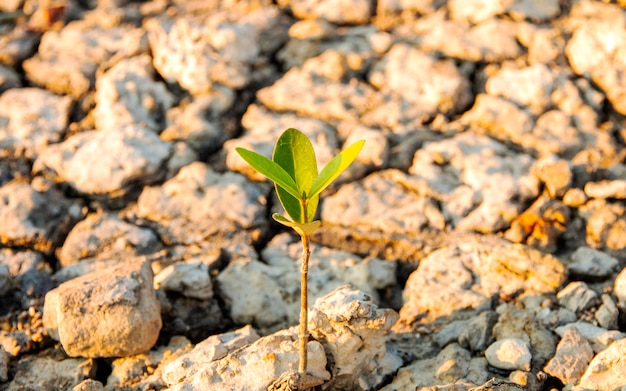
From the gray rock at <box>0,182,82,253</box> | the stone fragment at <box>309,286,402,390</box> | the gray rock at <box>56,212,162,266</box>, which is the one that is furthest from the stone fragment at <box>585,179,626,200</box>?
the gray rock at <box>0,182,82,253</box>

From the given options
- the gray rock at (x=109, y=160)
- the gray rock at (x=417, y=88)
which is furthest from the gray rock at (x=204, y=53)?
the gray rock at (x=417, y=88)

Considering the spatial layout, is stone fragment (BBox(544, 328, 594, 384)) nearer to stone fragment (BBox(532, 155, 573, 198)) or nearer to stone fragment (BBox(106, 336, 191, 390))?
stone fragment (BBox(532, 155, 573, 198))

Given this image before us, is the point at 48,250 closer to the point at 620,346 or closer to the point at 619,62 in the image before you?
the point at 620,346

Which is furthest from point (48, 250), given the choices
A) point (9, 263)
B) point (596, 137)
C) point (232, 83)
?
point (596, 137)

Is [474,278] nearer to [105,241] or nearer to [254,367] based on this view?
[254,367]

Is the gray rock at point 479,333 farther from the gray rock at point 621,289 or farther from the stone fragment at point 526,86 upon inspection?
the stone fragment at point 526,86

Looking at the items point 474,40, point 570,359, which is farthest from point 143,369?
point 474,40
